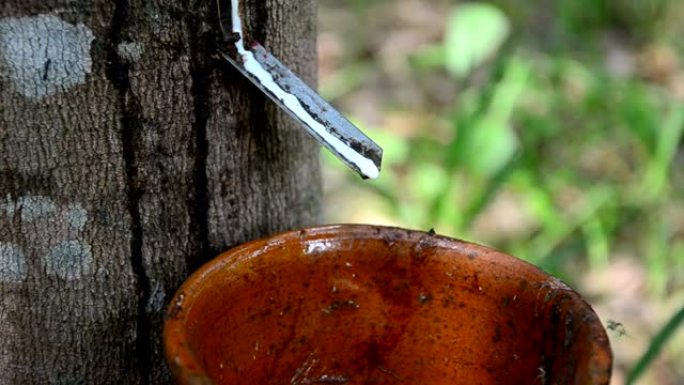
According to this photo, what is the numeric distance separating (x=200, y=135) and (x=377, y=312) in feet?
1.10

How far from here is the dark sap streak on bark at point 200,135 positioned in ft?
3.68

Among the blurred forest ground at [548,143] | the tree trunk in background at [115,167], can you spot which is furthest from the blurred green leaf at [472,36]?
the tree trunk in background at [115,167]

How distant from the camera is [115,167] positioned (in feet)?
3.67

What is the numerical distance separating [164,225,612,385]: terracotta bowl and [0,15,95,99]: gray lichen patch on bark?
265 mm

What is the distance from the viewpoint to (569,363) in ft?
3.55

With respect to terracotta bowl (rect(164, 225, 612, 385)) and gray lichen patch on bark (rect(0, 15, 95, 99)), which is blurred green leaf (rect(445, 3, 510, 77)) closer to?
terracotta bowl (rect(164, 225, 612, 385))

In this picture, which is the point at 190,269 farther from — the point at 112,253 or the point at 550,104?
the point at 550,104

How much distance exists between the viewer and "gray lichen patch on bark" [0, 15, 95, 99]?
1038 millimetres

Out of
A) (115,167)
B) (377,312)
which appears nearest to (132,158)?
(115,167)

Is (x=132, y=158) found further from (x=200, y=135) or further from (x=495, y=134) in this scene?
(x=495, y=134)


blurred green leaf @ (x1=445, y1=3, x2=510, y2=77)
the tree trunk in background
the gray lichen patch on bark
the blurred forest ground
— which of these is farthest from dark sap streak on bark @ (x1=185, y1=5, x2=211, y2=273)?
blurred green leaf @ (x1=445, y1=3, x2=510, y2=77)

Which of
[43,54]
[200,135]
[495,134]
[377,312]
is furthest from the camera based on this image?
[495,134]

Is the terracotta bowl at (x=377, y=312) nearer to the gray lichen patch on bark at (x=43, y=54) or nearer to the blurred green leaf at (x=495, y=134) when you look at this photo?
the gray lichen patch on bark at (x=43, y=54)

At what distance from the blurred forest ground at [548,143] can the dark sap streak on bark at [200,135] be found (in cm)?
117
